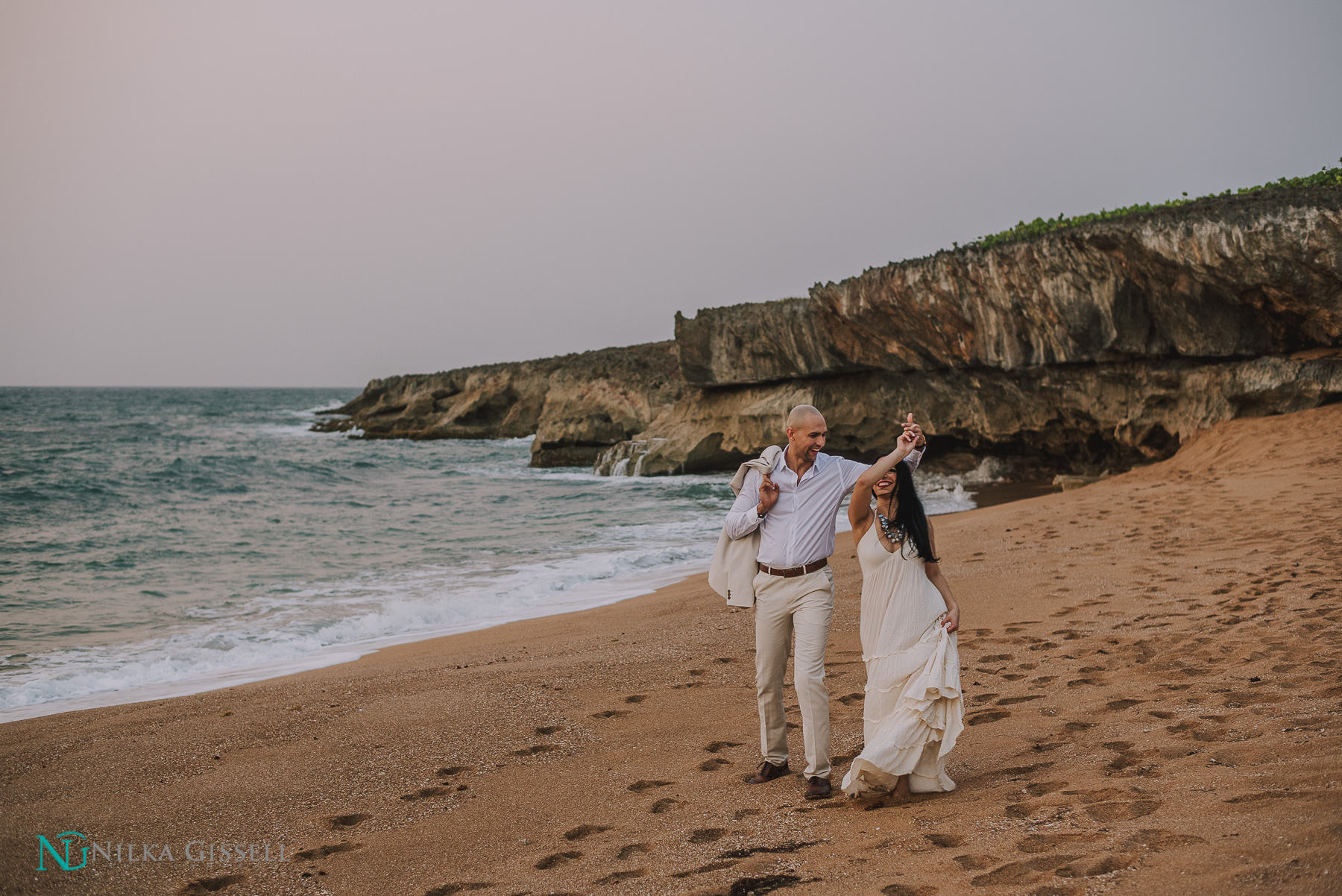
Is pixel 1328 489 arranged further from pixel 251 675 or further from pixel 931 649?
pixel 251 675

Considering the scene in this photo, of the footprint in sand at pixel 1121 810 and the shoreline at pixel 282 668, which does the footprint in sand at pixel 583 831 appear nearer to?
the footprint in sand at pixel 1121 810

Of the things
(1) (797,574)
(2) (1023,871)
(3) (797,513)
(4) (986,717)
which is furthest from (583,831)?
(4) (986,717)

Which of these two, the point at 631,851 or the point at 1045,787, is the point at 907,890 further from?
the point at 631,851

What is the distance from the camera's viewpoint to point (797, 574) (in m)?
3.98

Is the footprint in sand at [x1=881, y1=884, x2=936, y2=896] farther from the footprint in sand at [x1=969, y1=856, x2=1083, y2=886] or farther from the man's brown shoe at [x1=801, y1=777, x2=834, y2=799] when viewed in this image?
the man's brown shoe at [x1=801, y1=777, x2=834, y2=799]

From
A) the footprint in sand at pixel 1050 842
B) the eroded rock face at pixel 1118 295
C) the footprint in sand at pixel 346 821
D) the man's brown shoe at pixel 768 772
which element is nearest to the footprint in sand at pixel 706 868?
the man's brown shoe at pixel 768 772

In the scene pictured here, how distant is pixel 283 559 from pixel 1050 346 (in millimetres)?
14893

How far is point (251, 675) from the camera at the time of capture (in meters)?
7.28

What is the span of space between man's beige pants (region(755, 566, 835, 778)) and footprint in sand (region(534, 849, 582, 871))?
110cm

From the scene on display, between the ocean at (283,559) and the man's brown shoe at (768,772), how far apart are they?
16.4 ft

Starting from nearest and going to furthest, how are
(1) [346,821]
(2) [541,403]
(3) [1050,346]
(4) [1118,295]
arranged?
(1) [346,821]
(4) [1118,295]
(3) [1050,346]
(2) [541,403]

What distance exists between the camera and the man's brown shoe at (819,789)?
12.4ft

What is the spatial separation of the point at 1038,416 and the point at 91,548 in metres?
19.1

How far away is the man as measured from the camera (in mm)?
3844
